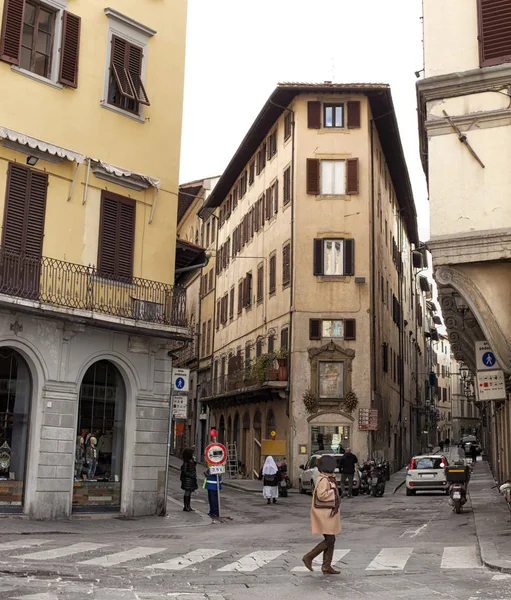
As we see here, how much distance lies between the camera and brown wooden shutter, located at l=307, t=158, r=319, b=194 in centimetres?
3853

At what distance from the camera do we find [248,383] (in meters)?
41.6

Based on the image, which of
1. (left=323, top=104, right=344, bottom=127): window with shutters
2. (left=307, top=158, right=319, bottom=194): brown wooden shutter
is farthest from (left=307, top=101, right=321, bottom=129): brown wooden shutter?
(left=307, top=158, right=319, bottom=194): brown wooden shutter

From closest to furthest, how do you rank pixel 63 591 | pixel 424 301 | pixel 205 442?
pixel 63 591 < pixel 205 442 < pixel 424 301

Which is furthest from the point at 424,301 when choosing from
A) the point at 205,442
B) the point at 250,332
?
the point at 250,332

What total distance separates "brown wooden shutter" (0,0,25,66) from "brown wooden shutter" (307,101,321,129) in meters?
22.4

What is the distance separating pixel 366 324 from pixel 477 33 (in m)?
22.2

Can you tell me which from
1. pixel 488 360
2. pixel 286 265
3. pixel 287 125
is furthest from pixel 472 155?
pixel 287 125

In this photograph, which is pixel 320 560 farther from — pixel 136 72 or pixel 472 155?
pixel 136 72

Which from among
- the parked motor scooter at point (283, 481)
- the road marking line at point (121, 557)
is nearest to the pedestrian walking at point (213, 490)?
the road marking line at point (121, 557)

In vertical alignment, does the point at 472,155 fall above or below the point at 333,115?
below

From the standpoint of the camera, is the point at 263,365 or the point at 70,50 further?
the point at 263,365

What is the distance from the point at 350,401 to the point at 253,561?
24.5 metres

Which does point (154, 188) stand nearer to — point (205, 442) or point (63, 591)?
point (63, 591)

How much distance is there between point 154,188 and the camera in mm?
20547
